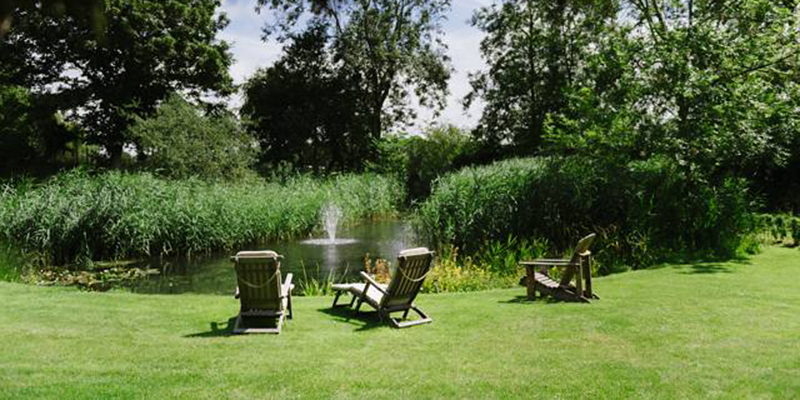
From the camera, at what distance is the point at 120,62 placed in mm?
33969

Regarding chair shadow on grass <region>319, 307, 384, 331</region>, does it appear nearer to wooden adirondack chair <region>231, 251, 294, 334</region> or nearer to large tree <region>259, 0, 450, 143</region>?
wooden adirondack chair <region>231, 251, 294, 334</region>

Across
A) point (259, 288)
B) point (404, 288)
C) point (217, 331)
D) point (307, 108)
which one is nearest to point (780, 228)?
point (404, 288)

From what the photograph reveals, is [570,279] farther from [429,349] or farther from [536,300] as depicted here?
[429,349]

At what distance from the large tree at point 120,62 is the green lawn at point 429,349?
26.1 metres

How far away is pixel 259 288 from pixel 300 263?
7.81m

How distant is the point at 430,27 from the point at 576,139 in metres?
27.9

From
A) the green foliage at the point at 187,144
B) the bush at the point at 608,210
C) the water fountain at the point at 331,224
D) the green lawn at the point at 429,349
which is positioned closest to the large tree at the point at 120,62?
the green foliage at the point at 187,144

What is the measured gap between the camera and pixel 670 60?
1373 centimetres

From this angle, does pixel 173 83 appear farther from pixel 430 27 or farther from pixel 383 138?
pixel 430 27

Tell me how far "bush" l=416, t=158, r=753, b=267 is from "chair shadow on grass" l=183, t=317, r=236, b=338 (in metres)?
7.06

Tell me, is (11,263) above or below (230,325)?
above

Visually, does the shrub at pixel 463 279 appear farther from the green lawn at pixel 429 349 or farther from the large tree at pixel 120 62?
the large tree at pixel 120 62

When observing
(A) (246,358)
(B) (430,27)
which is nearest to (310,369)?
(A) (246,358)

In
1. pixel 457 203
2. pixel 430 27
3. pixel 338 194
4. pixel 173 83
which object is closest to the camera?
pixel 457 203
